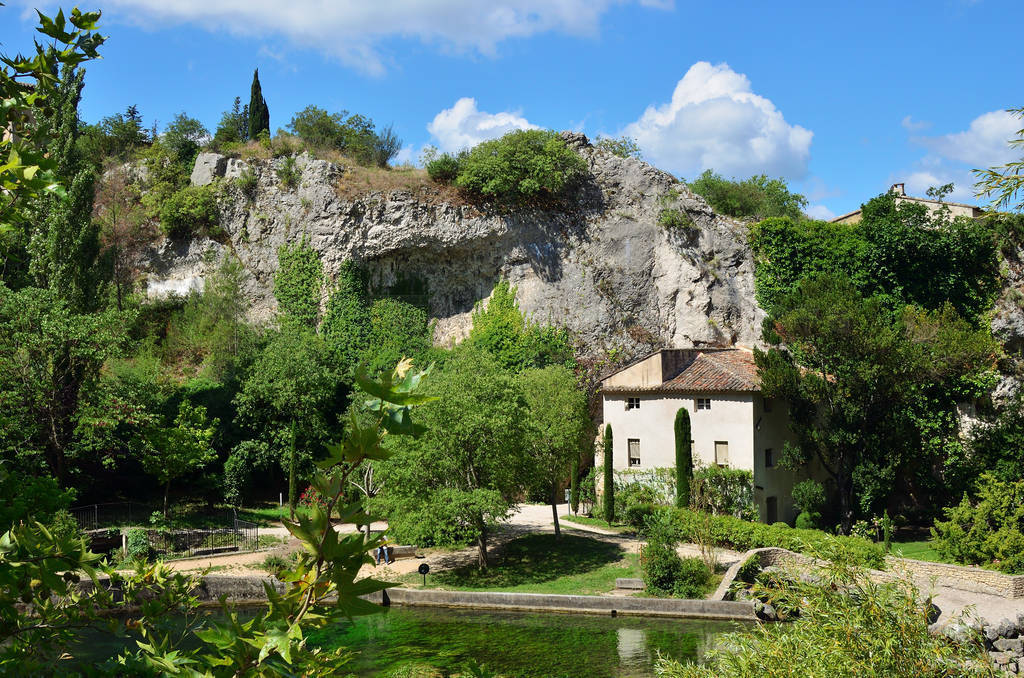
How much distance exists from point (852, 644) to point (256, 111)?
40.4 m

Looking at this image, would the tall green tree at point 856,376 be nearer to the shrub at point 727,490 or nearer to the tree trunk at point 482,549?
the shrub at point 727,490

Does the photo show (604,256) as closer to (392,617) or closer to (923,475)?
(923,475)

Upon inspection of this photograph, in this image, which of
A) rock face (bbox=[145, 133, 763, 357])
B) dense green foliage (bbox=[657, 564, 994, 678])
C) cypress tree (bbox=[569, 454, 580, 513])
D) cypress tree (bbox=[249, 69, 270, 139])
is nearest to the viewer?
dense green foliage (bbox=[657, 564, 994, 678])

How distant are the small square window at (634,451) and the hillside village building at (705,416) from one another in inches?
1.4

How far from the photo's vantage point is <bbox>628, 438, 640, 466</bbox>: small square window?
2766 cm

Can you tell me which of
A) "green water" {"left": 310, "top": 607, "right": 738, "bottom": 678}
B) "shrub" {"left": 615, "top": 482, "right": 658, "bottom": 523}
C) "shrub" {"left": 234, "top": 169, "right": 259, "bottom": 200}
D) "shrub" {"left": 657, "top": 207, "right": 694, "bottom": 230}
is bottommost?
"green water" {"left": 310, "top": 607, "right": 738, "bottom": 678}

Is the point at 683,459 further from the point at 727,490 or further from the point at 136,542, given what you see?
the point at 136,542

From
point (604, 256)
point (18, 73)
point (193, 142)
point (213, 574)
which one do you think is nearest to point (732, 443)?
point (604, 256)

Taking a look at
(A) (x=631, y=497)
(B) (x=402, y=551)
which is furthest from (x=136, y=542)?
(A) (x=631, y=497)

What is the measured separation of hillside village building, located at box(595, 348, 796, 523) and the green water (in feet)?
31.7

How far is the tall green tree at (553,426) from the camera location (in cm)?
2309

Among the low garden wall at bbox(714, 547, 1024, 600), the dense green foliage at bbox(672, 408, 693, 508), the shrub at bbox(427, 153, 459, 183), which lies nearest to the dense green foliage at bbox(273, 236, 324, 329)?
the shrub at bbox(427, 153, 459, 183)

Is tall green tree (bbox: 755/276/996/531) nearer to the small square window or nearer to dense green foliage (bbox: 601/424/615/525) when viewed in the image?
the small square window

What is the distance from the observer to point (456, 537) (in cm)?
2127
